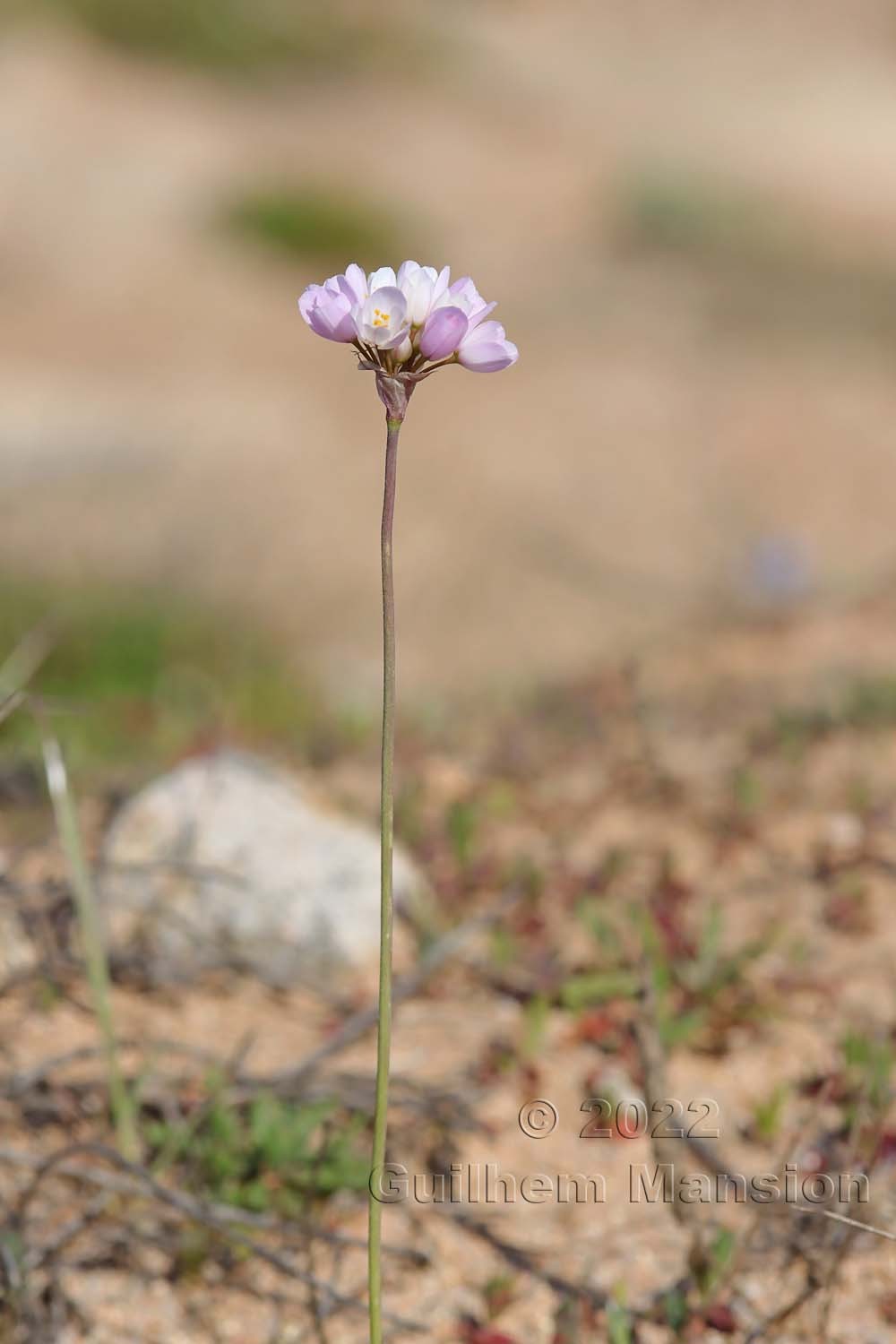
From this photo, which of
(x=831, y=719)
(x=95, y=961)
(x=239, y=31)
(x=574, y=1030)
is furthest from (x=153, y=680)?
(x=239, y=31)

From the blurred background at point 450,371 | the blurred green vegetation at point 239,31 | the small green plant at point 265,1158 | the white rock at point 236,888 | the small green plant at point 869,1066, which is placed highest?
→ the blurred green vegetation at point 239,31

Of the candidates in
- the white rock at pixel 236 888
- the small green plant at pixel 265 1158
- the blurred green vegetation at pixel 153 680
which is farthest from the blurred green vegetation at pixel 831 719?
the small green plant at pixel 265 1158

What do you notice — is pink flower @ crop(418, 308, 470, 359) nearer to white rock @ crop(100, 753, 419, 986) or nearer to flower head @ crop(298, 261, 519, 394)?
flower head @ crop(298, 261, 519, 394)

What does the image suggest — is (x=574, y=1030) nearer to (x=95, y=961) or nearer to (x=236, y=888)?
(x=236, y=888)

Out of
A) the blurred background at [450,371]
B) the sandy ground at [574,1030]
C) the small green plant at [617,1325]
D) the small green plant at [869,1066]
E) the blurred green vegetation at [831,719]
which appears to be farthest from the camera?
the blurred background at [450,371]

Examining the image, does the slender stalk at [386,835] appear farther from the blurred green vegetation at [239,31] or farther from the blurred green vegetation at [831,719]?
the blurred green vegetation at [239,31]

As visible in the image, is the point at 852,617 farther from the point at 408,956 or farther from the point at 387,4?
the point at 387,4
